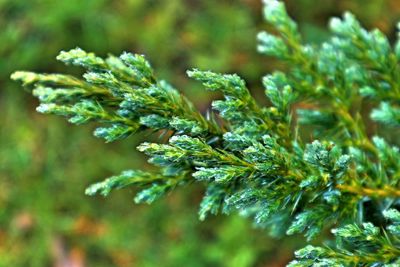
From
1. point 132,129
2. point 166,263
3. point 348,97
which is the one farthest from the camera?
point 166,263

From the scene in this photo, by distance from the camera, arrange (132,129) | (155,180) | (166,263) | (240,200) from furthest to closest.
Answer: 1. (166,263)
2. (155,180)
3. (132,129)
4. (240,200)

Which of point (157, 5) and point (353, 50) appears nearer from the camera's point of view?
point (353, 50)

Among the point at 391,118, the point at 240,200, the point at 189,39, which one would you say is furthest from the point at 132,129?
the point at 189,39

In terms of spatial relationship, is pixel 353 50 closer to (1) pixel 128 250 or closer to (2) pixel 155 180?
(2) pixel 155 180

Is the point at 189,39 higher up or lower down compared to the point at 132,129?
lower down

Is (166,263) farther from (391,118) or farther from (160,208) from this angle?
(391,118)

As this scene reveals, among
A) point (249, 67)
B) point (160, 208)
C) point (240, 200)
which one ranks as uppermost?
point (240, 200)
